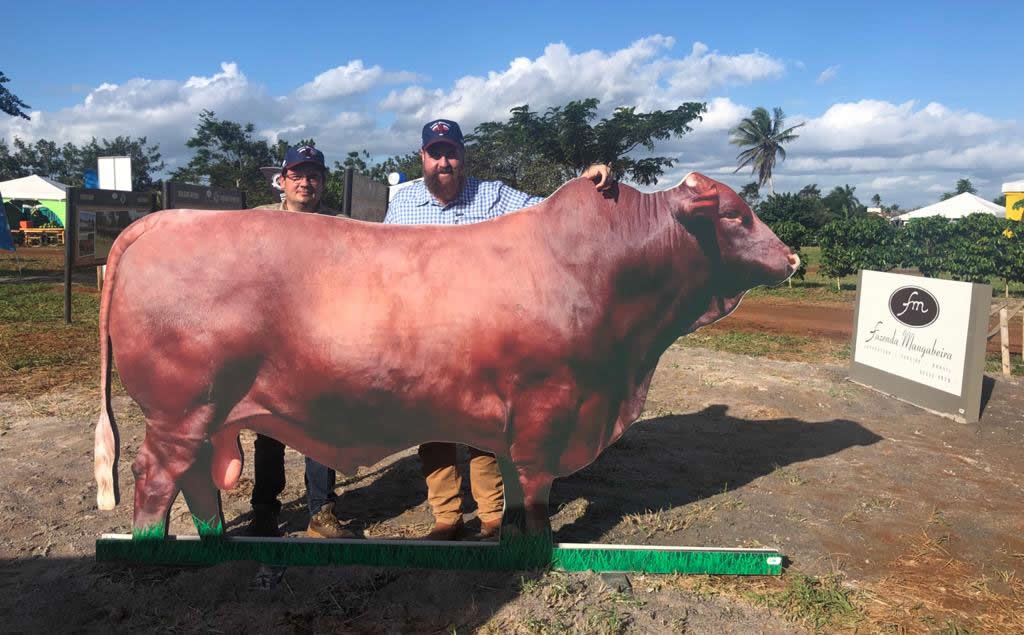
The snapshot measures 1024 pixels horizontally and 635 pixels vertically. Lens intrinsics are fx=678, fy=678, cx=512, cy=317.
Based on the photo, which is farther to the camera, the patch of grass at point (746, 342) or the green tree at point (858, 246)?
the green tree at point (858, 246)

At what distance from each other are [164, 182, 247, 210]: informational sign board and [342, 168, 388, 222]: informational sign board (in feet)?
8.30

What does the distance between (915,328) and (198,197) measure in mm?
9523

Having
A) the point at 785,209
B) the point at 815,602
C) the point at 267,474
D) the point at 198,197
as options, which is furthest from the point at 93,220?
the point at 785,209

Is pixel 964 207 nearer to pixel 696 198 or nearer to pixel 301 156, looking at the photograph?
pixel 696 198

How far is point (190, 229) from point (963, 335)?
23.2 ft

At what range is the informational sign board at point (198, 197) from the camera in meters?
8.93

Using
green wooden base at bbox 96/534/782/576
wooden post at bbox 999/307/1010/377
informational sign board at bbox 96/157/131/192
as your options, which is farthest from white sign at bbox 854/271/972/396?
informational sign board at bbox 96/157/131/192

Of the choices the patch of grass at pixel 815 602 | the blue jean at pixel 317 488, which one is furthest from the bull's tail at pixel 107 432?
the patch of grass at pixel 815 602

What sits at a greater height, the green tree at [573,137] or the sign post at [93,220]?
the green tree at [573,137]

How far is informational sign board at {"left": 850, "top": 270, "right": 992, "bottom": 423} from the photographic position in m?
6.70

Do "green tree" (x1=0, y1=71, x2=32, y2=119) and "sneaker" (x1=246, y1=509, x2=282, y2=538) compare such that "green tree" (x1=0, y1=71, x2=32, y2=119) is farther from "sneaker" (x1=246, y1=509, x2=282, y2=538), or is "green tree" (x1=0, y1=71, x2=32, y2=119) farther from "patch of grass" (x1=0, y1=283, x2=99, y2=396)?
"sneaker" (x1=246, y1=509, x2=282, y2=538)

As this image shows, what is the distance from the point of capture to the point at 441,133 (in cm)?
346

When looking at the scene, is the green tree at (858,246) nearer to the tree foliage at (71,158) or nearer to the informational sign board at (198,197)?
the informational sign board at (198,197)

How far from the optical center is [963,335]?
6.79 metres
